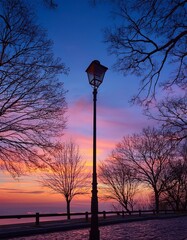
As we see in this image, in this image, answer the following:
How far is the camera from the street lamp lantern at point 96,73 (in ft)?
39.3

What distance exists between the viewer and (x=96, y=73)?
12.1 meters

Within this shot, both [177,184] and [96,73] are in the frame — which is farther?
[177,184]

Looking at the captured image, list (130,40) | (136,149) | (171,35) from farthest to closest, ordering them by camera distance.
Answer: (136,149) < (130,40) < (171,35)

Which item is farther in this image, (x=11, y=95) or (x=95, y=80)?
(x=11, y=95)

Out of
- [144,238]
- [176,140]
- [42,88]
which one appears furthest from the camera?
[176,140]

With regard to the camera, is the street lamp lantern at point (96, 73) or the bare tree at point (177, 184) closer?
the street lamp lantern at point (96, 73)

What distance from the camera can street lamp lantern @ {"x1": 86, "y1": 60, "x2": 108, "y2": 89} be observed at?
1198 centimetres

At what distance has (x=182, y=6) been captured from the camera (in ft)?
38.0

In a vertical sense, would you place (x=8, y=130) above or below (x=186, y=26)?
below

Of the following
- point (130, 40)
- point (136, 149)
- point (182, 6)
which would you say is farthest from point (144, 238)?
point (136, 149)

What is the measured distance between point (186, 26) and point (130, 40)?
7.40ft

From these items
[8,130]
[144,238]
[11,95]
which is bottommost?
[144,238]

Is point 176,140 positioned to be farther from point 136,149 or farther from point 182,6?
point 136,149

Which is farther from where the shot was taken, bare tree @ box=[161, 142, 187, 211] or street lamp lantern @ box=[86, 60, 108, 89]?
bare tree @ box=[161, 142, 187, 211]
